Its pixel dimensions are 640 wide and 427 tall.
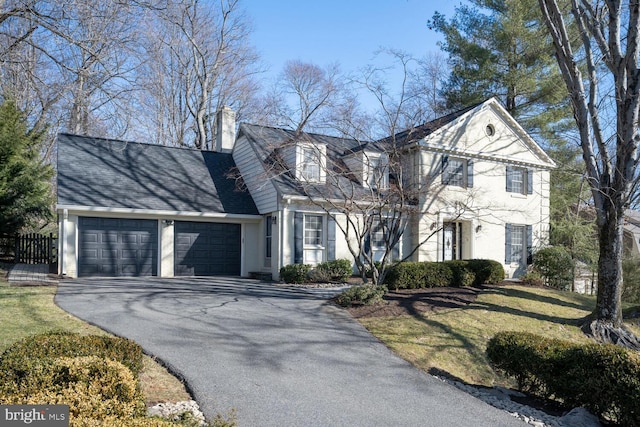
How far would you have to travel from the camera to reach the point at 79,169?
1688cm

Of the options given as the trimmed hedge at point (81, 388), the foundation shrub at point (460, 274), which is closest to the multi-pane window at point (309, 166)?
the foundation shrub at point (460, 274)

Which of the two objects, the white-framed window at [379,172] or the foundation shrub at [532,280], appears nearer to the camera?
the white-framed window at [379,172]

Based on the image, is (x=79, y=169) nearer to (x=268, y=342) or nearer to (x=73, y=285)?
(x=73, y=285)

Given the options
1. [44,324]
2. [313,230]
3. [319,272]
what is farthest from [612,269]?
[44,324]

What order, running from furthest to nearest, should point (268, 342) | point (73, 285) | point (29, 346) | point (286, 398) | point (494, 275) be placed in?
point (494, 275) → point (73, 285) → point (268, 342) → point (286, 398) → point (29, 346)

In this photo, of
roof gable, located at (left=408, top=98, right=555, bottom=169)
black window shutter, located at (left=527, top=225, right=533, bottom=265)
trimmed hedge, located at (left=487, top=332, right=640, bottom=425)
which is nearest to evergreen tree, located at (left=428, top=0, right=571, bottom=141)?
roof gable, located at (left=408, top=98, right=555, bottom=169)

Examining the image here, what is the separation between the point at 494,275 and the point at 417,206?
12.1 ft

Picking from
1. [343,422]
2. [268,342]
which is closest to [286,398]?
[343,422]

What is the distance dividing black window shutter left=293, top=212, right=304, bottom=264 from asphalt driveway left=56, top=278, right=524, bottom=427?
4383mm

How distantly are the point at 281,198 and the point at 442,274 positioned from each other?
5743 millimetres

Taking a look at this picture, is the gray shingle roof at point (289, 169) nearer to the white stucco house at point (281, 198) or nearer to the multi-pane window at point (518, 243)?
the white stucco house at point (281, 198)

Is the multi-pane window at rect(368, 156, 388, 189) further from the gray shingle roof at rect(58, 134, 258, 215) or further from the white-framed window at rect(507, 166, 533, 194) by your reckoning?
the white-framed window at rect(507, 166, 533, 194)

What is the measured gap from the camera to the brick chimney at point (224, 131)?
851 inches

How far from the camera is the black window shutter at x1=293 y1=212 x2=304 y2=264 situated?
1655 centimetres
